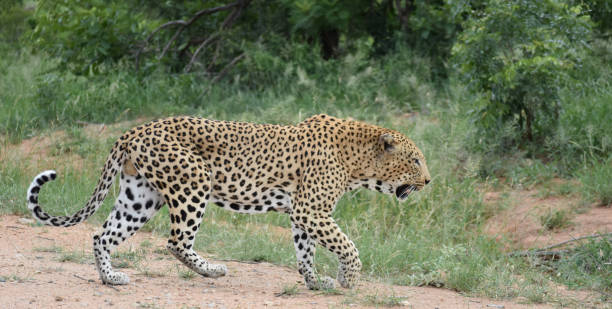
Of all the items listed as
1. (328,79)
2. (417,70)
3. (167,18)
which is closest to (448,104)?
(417,70)

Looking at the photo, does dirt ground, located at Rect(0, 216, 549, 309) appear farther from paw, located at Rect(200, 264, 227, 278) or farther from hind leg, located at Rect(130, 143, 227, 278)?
hind leg, located at Rect(130, 143, 227, 278)

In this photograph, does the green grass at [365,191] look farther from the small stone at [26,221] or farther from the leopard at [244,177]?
the leopard at [244,177]

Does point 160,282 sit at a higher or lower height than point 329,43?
lower

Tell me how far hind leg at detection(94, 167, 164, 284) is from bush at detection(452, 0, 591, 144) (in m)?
5.01

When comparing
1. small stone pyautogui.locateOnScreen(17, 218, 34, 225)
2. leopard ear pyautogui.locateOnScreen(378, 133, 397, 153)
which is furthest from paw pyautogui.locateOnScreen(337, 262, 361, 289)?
small stone pyautogui.locateOnScreen(17, 218, 34, 225)

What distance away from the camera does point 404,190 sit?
6293mm

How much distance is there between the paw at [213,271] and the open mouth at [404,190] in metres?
1.57

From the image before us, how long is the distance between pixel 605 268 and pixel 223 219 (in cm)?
403

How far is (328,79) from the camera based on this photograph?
12.4 metres

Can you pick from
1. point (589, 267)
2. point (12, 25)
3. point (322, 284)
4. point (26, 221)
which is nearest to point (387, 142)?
point (322, 284)

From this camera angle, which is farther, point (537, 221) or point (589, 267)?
point (537, 221)

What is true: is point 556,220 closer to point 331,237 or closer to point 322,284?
point 322,284

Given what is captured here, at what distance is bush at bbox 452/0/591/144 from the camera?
31.0ft

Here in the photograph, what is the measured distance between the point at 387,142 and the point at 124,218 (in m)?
2.15
